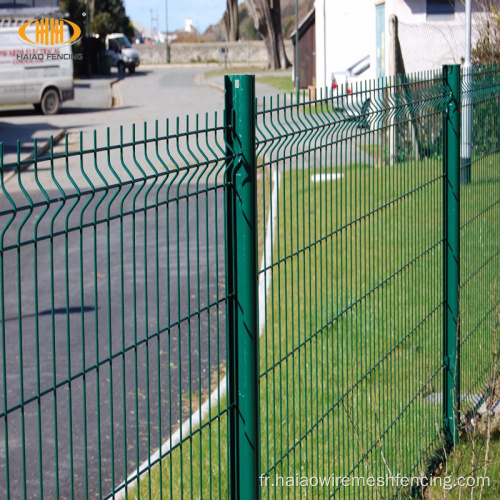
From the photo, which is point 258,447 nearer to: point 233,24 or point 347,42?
point 347,42

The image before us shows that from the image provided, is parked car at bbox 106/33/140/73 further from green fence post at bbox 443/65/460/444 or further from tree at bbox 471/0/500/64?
green fence post at bbox 443/65/460/444

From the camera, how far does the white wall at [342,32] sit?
1153 inches

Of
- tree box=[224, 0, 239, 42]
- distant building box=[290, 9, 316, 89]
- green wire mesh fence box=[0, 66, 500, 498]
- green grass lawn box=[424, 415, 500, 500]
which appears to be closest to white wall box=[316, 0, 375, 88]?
distant building box=[290, 9, 316, 89]

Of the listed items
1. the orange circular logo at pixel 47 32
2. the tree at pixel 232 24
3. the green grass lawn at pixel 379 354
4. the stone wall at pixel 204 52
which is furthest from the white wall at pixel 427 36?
the tree at pixel 232 24

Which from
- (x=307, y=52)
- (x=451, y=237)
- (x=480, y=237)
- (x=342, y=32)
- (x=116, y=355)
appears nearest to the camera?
(x=116, y=355)

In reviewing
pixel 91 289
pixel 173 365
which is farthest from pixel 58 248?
pixel 173 365

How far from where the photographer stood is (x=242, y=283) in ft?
10.4

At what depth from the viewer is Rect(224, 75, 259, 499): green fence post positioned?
3141mm

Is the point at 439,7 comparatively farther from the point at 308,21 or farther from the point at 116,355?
the point at 116,355

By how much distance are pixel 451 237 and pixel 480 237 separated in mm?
1634

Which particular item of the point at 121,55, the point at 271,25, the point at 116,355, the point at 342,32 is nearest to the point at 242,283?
the point at 116,355

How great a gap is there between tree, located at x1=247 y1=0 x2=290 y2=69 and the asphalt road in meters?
41.0

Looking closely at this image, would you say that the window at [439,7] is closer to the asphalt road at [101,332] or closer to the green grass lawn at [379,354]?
the asphalt road at [101,332]

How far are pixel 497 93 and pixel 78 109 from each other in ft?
89.7
